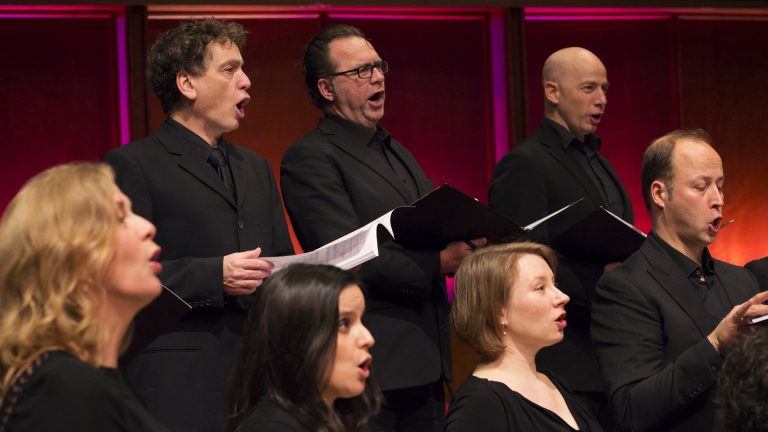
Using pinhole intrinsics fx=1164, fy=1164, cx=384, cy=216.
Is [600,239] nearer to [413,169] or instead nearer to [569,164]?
[569,164]

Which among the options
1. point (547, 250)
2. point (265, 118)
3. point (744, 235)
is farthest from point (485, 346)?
point (744, 235)

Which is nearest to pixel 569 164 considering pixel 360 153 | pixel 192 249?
pixel 360 153

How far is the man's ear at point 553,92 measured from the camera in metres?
4.19

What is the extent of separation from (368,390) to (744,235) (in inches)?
146

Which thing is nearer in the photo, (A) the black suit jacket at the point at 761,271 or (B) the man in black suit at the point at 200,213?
(B) the man in black suit at the point at 200,213

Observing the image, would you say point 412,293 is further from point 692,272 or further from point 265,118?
point 265,118

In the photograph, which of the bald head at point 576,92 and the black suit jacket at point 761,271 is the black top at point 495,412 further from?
the bald head at point 576,92

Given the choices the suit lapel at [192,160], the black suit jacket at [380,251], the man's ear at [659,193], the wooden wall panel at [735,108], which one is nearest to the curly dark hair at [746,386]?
the black suit jacket at [380,251]

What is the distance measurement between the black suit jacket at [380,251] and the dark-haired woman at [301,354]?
0.78 meters

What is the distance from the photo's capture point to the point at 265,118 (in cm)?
521

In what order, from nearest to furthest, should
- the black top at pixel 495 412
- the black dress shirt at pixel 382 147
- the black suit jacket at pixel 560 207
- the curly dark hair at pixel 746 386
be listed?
the curly dark hair at pixel 746 386, the black top at pixel 495 412, the black dress shirt at pixel 382 147, the black suit jacket at pixel 560 207

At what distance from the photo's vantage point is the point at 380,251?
3182 mm

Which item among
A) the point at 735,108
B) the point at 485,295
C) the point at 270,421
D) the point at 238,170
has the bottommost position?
the point at 270,421

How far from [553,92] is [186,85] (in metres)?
1.53
